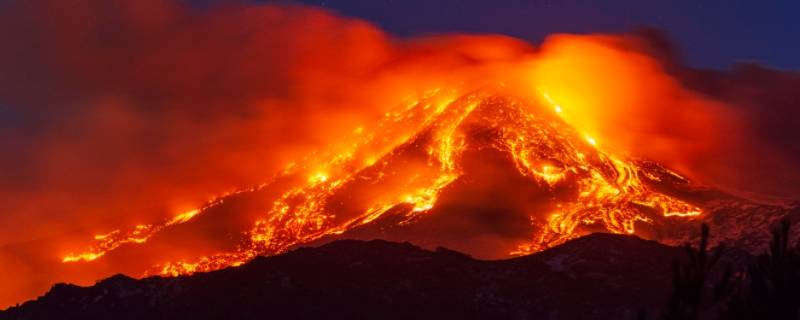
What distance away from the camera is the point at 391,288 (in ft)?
267

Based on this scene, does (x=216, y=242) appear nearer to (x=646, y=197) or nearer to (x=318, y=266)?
(x=318, y=266)

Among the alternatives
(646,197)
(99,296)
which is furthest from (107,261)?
(646,197)

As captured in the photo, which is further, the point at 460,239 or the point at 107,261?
the point at 107,261

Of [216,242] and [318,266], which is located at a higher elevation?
[216,242]

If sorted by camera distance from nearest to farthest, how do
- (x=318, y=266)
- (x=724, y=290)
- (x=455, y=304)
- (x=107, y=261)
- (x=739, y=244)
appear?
(x=724, y=290) < (x=455, y=304) < (x=318, y=266) < (x=739, y=244) < (x=107, y=261)

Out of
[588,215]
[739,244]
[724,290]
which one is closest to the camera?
[724,290]

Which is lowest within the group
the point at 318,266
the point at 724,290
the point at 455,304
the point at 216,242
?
the point at 724,290

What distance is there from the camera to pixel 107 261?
114250mm

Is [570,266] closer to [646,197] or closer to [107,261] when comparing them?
[646,197]

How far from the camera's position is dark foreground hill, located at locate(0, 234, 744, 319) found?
76.8 m

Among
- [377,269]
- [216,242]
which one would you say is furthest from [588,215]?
[216,242]

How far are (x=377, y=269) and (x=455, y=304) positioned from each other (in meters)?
9.10

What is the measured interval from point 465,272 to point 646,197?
99.3 ft

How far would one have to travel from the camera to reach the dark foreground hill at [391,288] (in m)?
76.8
